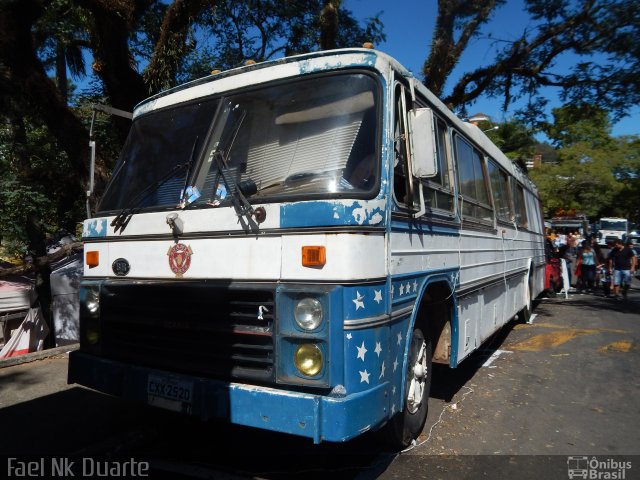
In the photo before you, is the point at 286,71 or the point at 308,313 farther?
the point at 286,71

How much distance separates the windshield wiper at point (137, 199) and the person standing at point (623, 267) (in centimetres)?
1387

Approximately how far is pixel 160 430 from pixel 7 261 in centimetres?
807

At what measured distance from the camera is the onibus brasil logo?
356 centimetres

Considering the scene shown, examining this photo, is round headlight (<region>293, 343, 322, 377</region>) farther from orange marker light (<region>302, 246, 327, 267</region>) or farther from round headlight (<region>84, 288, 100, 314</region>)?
round headlight (<region>84, 288, 100, 314</region>)

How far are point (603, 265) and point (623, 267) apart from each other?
205 centimetres

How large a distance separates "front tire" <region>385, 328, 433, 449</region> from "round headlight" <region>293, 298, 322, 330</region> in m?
1.04

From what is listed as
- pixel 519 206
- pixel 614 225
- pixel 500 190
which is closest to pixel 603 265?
pixel 519 206

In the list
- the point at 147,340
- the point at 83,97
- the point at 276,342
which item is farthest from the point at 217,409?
the point at 83,97

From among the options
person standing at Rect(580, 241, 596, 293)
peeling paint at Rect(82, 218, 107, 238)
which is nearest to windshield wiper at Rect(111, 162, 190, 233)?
peeling paint at Rect(82, 218, 107, 238)

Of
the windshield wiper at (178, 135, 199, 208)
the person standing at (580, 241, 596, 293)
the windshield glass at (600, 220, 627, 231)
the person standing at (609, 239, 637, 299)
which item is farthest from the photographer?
the windshield glass at (600, 220, 627, 231)

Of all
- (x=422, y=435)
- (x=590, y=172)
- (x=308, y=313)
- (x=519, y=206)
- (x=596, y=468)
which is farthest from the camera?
(x=590, y=172)

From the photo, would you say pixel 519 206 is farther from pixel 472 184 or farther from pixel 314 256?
pixel 314 256

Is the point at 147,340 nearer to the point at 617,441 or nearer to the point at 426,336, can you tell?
the point at 426,336

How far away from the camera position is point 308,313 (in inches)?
113
